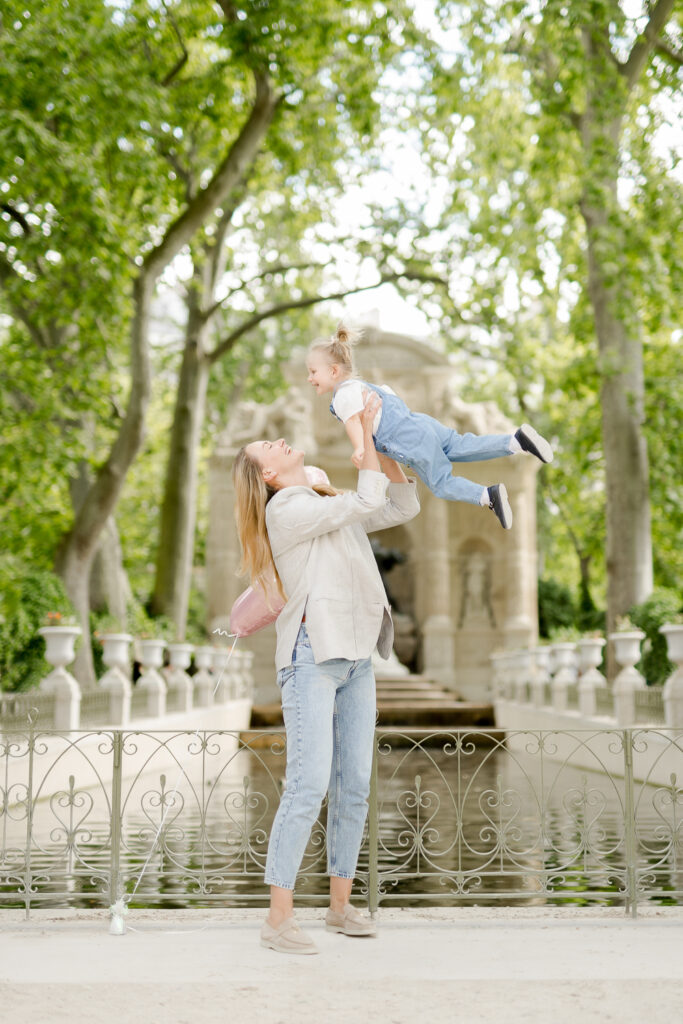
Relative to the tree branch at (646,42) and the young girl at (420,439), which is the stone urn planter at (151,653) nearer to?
the tree branch at (646,42)

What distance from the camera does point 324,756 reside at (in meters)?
4.64

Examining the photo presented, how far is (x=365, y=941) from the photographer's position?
482cm

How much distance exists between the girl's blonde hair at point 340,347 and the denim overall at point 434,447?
14cm

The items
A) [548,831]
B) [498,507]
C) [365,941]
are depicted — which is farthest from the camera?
[548,831]

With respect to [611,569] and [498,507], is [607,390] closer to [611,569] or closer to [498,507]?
[611,569]

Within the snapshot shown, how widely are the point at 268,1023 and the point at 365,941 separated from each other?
1294 mm

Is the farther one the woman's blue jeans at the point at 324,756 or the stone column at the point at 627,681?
the stone column at the point at 627,681

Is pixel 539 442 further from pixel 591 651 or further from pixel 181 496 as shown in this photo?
pixel 181 496

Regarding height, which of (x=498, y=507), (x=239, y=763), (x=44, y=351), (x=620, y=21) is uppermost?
(x=620, y=21)

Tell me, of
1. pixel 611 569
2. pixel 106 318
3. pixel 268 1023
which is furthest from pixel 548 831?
pixel 611 569

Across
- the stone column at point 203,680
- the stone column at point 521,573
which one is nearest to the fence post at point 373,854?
the stone column at point 203,680

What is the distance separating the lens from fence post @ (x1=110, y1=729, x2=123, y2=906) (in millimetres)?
5430

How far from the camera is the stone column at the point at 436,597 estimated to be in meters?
30.8

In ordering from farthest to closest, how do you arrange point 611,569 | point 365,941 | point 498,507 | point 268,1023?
point 611,569
point 365,941
point 498,507
point 268,1023
